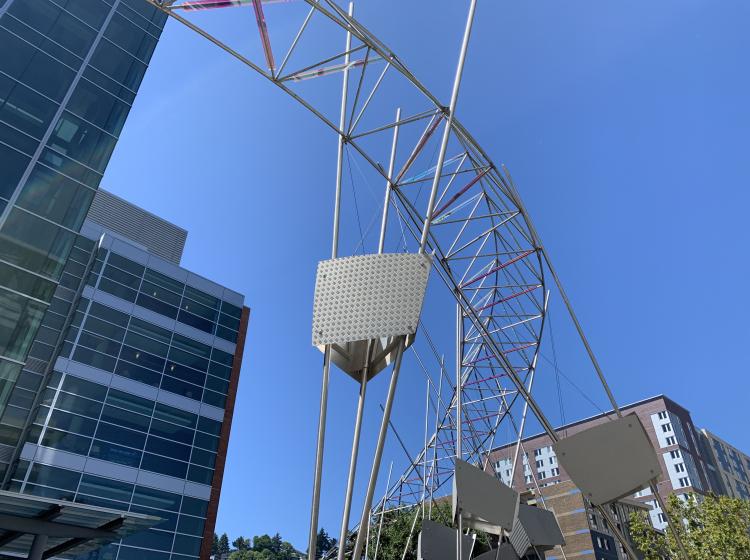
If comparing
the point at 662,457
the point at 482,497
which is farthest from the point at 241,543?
the point at 482,497

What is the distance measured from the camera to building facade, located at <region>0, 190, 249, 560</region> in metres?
27.0

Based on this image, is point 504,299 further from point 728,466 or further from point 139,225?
point 728,466

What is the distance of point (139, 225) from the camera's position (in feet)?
144

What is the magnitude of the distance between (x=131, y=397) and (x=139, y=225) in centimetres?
1761

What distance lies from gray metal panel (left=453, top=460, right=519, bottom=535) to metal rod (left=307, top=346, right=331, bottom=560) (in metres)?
7.48

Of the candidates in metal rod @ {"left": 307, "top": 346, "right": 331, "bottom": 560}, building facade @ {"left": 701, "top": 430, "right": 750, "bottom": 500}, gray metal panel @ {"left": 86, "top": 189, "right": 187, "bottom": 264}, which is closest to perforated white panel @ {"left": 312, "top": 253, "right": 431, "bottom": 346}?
metal rod @ {"left": 307, "top": 346, "right": 331, "bottom": 560}

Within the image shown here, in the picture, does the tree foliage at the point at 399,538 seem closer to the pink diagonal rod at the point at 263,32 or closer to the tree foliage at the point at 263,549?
the pink diagonal rod at the point at 263,32

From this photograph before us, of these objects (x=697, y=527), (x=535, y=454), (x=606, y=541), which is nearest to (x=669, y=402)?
(x=535, y=454)

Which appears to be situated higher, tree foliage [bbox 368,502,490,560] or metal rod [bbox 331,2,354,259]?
metal rod [bbox 331,2,354,259]

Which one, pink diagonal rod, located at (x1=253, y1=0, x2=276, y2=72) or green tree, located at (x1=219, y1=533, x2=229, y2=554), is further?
green tree, located at (x1=219, y1=533, x2=229, y2=554)

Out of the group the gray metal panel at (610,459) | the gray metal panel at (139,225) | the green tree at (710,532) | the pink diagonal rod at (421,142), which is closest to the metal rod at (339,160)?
the pink diagonal rod at (421,142)

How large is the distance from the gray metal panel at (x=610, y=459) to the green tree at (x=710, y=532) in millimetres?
15643

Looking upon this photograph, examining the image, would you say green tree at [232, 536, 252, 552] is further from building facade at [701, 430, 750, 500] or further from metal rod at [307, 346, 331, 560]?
metal rod at [307, 346, 331, 560]

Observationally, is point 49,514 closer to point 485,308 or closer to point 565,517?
point 485,308
